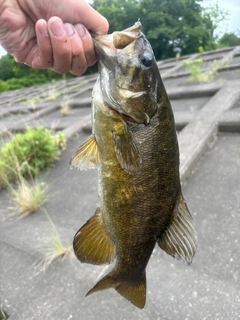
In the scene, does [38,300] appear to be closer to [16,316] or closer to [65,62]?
[16,316]

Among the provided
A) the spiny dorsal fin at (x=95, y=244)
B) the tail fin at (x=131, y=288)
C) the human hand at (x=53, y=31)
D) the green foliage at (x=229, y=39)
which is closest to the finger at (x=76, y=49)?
the human hand at (x=53, y=31)

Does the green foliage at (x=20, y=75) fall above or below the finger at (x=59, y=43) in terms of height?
below

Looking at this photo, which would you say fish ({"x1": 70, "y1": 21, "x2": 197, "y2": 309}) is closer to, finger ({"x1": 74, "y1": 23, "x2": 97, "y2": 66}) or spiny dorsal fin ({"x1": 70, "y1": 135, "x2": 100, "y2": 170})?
spiny dorsal fin ({"x1": 70, "y1": 135, "x2": 100, "y2": 170})

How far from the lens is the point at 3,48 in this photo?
224 centimetres

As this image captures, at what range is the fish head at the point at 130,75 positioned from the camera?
1.51m

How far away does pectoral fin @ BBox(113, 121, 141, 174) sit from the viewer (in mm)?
1466

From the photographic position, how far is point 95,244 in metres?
1.72

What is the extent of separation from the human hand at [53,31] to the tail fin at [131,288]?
1.11m

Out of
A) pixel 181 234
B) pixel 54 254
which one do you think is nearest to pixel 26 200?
pixel 54 254

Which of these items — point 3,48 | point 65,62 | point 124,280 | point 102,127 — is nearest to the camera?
point 102,127

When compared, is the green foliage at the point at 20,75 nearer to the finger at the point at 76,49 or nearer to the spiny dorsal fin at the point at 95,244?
the finger at the point at 76,49

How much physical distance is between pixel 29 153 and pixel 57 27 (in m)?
3.79

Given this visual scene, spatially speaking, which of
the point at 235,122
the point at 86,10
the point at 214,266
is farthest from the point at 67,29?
the point at 235,122

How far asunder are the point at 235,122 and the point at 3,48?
351 centimetres
